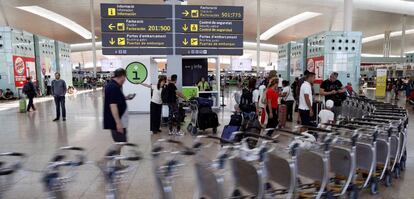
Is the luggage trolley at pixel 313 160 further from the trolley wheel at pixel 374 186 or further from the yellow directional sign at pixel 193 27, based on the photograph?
the yellow directional sign at pixel 193 27

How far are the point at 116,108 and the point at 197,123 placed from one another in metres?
3.76

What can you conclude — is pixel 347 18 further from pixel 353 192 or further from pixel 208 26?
pixel 353 192

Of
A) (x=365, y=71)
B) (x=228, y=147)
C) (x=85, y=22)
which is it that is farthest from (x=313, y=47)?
(x=85, y=22)

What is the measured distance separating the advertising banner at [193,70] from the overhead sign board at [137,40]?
4492mm

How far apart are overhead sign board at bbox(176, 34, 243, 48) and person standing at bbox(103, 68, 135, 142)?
5454 millimetres

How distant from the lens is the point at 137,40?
9523 mm

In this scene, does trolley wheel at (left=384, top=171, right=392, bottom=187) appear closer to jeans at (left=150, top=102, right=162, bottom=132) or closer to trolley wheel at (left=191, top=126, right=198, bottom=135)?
trolley wheel at (left=191, top=126, right=198, bottom=135)

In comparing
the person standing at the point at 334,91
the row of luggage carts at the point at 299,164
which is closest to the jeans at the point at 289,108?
the person standing at the point at 334,91

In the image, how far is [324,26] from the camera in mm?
33688

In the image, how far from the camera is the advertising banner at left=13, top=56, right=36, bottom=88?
19.5 meters

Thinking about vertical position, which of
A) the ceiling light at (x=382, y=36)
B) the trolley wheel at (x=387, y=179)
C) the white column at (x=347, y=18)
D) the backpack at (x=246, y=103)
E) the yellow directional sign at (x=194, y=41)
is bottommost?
the trolley wheel at (x=387, y=179)

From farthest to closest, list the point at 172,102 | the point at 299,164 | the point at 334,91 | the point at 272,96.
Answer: the point at 172,102
the point at 334,91
the point at 272,96
the point at 299,164

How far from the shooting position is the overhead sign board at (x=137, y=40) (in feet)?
30.8

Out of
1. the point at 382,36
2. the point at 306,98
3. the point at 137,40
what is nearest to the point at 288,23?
the point at 382,36
